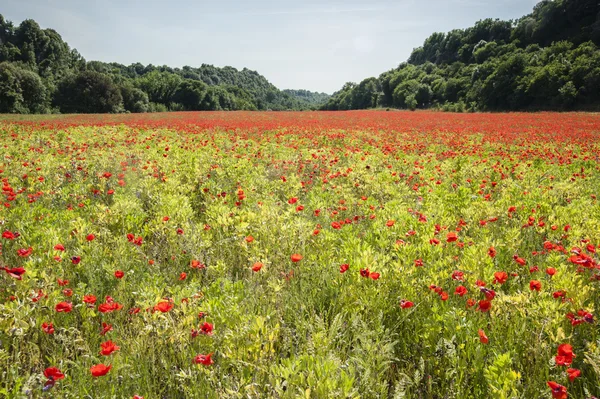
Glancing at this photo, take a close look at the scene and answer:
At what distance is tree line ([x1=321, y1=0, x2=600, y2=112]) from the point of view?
41531 mm

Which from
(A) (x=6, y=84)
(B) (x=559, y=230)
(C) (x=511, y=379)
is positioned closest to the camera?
(C) (x=511, y=379)

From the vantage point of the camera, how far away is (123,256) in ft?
11.9

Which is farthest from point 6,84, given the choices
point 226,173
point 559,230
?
point 559,230

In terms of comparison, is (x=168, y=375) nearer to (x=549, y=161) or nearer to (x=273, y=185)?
(x=273, y=185)

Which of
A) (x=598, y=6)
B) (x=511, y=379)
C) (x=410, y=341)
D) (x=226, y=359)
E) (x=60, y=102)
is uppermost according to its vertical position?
(x=598, y=6)

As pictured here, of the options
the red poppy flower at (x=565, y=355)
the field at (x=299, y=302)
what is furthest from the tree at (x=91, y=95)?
the red poppy flower at (x=565, y=355)

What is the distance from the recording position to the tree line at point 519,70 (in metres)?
41.5

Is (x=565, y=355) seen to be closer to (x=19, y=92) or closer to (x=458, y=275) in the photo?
(x=458, y=275)

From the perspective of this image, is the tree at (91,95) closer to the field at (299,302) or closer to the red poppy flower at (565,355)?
the field at (299,302)

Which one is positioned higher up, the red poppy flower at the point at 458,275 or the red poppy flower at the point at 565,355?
the red poppy flower at the point at 565,355

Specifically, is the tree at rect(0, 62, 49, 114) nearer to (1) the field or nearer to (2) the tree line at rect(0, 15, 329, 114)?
(2) the tree line at rect(0, 15, 329, 114)

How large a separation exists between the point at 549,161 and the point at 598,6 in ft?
250

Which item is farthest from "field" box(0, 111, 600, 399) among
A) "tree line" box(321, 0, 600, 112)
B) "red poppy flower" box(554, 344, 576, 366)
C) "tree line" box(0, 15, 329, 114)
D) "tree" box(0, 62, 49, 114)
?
"tree line" box(0, 15, 329, 114)

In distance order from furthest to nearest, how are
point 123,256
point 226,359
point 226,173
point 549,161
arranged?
point 549,161 < point 226,173 < point 123,256 < point 226,359
